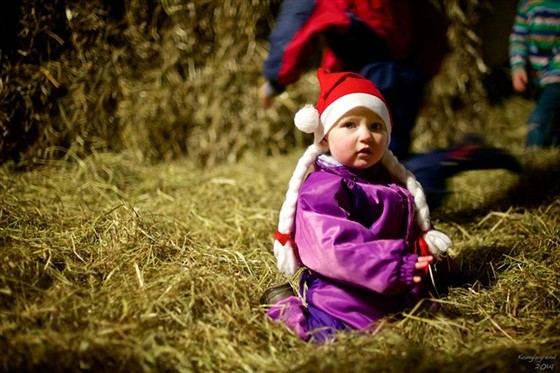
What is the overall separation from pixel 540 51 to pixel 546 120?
1.49 feet

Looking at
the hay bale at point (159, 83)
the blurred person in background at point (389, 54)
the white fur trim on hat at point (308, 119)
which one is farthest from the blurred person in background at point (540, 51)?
the white fur trim on hat at point (308, 119)

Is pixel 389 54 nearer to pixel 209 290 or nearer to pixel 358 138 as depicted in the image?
pixel 358 138

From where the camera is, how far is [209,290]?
1693mm

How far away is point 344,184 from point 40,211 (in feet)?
5.20

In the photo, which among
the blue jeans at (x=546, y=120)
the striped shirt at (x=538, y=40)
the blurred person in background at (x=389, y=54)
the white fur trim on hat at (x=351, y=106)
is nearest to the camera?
the white fur trim on hat at (x=351, y=106)

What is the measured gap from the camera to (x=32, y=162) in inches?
119

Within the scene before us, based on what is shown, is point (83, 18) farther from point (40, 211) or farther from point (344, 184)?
point (344, 184)

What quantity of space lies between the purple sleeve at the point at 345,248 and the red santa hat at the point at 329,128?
0.32 feet

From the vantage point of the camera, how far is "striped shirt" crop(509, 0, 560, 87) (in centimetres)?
250

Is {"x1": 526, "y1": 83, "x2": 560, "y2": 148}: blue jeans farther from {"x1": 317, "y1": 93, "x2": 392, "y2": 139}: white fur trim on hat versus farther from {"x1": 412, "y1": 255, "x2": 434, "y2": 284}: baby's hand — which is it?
{"x1": 412, "y1": 255, "x2": 434, "y2": 284}: baby's hand

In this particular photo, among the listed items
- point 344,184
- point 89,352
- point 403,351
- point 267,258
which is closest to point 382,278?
point 403,351

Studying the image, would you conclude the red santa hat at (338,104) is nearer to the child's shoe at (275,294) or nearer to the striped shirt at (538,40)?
the child's shoe at (275,294)

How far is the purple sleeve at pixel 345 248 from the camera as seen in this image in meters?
1.49

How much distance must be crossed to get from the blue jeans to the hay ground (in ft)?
0.93
